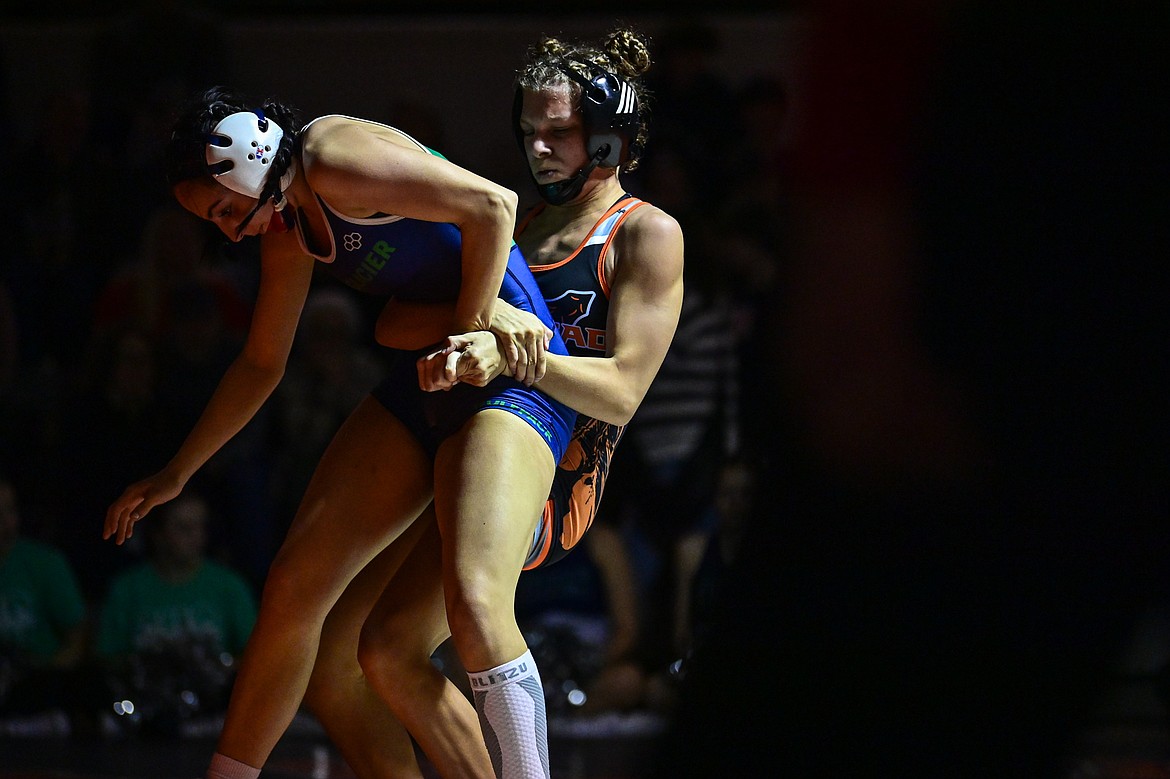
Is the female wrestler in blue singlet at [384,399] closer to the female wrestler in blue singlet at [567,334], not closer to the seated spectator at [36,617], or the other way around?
the female wrestler in blue singlet at [567,334]

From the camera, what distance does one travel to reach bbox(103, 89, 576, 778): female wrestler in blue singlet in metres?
2.83

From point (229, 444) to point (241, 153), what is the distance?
3.21 meters

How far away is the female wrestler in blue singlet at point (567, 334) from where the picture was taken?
121 inches

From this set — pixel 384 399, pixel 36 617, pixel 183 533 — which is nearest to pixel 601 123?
pixel 384 399

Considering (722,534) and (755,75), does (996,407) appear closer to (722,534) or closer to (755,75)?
(722,534)

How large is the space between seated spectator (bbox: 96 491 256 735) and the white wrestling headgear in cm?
282

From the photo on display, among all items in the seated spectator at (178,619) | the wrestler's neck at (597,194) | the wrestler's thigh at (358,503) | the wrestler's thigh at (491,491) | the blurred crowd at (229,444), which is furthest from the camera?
the blurred crowd at (229,444)

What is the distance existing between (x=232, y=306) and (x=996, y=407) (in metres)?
5.09

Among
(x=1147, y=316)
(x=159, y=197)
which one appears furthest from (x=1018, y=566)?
(x=159, y=197)

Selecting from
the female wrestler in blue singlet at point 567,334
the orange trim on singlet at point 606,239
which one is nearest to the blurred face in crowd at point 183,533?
the female wrestler in blue singlet at point 567,334

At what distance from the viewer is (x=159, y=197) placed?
21.6 ft

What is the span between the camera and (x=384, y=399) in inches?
125

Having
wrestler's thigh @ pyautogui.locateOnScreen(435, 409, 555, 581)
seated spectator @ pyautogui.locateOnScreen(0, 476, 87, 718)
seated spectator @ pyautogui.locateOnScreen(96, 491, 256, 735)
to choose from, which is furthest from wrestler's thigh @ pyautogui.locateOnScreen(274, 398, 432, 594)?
seated spectator @ pyautogui.locateOnScreen(0, 476, 87, 718)

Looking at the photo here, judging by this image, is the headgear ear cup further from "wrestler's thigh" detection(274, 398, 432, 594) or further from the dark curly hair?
"wrestler's thigh" detection(274, 398, 432, 594)
